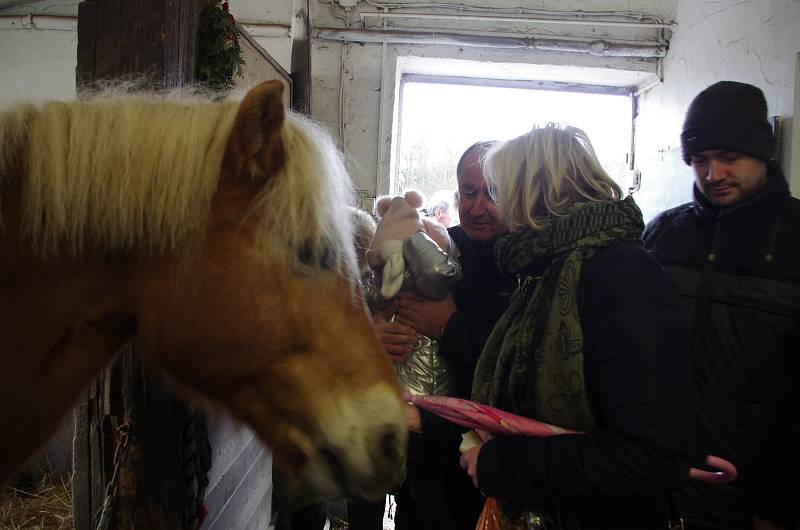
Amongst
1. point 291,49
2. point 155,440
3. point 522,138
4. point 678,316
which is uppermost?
point 291,49

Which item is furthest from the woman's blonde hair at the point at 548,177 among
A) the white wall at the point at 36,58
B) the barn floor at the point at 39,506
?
the white wall at the point at 36,58

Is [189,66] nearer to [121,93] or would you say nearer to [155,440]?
[121,93]

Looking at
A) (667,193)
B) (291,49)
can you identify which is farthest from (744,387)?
(291,49)

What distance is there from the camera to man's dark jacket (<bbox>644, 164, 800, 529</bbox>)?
1474 millimetres

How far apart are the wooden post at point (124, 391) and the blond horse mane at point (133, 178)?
334 mm

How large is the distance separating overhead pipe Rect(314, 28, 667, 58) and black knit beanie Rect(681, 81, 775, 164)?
8.55 ft

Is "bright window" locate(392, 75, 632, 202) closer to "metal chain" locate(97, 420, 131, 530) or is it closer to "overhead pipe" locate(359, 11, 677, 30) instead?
"overhead pipe" locate(359, 11, 677, 30)

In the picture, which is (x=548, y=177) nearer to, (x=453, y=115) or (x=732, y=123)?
(x=732, y=123)

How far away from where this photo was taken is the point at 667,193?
12.6 ft

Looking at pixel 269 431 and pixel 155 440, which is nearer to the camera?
pixel 269 431

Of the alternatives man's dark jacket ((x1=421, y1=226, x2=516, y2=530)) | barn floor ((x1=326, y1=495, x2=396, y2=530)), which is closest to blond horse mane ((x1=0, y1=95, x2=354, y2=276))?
man's dark jacket ((x1=421, y1=226, x2=516, y2=530))

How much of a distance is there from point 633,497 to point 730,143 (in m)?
1.26

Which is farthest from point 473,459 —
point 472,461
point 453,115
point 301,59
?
point 453,115

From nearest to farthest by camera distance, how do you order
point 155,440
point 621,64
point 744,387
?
point 155,440
point 744,387
point 621,64
